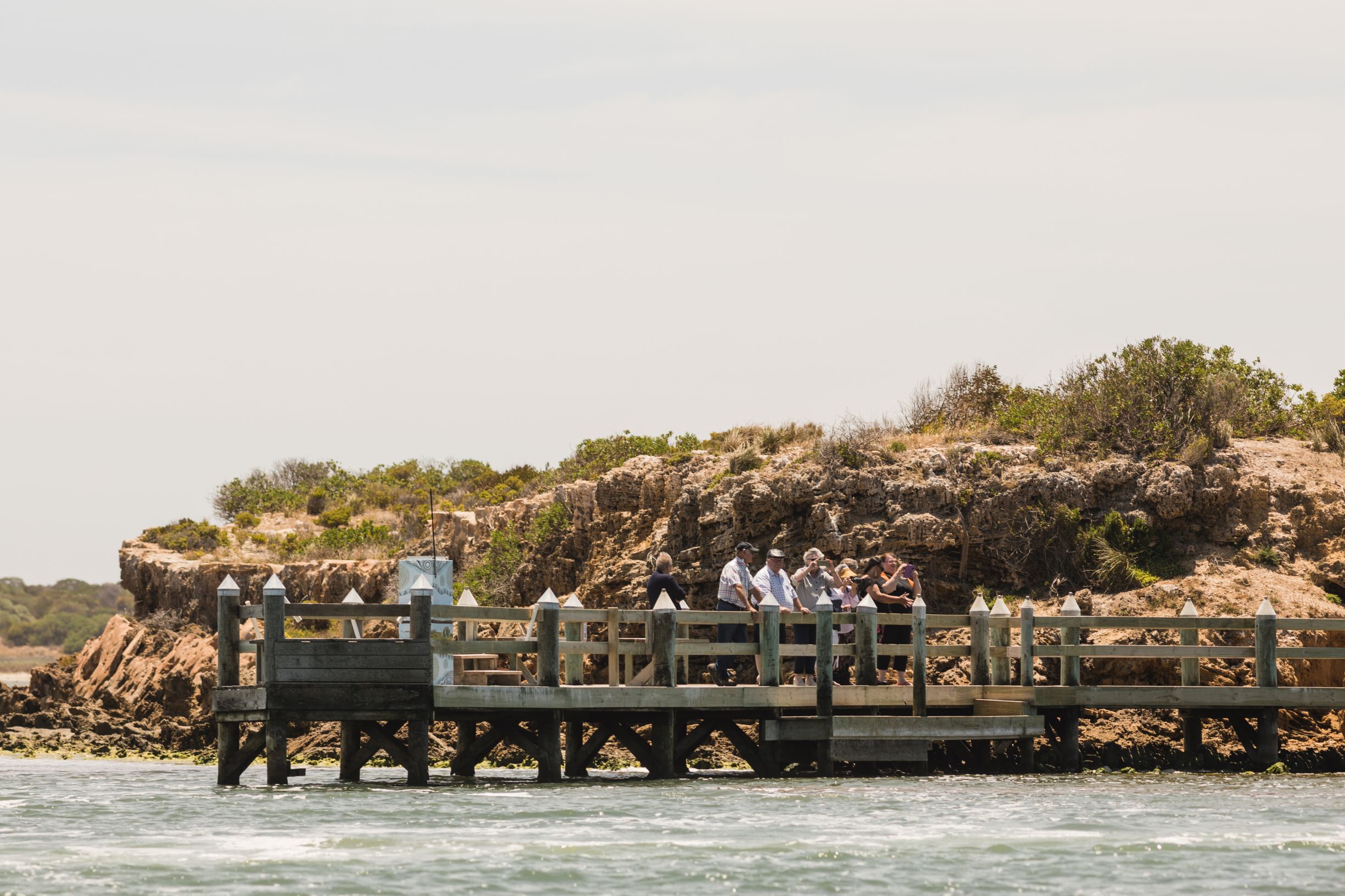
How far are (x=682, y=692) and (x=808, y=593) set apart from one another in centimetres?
264

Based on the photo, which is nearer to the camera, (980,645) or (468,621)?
(468,621)

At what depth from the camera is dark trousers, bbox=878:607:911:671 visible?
23.5 m

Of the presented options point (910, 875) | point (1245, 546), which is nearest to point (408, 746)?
point (910, 875)

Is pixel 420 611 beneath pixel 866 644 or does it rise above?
above

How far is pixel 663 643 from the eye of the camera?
21250 millimetres

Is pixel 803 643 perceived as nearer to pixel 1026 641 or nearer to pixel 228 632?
pixel 1026 641

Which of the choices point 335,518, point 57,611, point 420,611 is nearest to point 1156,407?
point 420,611

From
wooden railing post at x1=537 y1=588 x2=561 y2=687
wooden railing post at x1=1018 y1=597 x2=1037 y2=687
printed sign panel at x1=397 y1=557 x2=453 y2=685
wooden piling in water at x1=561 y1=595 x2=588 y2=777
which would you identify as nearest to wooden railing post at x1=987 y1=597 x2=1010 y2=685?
wooden railing post at x1=1018 y1=597 x2=1037 y2=687

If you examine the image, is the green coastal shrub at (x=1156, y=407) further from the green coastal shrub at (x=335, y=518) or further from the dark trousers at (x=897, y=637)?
the green coastal shrub at (x=335, y=518)

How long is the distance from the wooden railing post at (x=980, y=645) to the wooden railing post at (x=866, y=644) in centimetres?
135

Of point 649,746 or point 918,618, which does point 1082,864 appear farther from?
point 649,746

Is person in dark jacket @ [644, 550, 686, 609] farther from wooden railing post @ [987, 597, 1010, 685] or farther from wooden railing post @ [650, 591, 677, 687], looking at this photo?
wooden railing post @ [987, 597, 1010, 685]

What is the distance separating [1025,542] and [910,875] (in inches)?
567

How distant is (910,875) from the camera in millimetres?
15000
